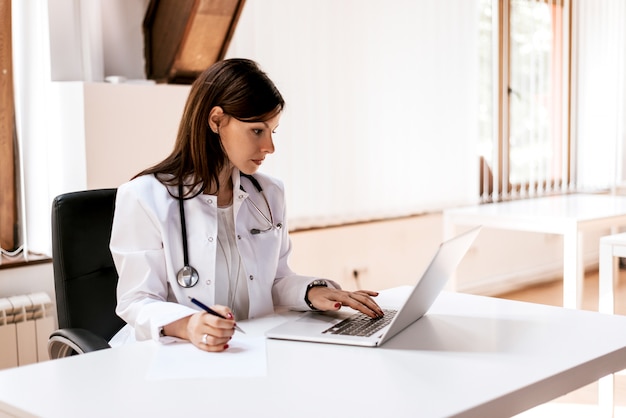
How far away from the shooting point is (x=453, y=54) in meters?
4.57

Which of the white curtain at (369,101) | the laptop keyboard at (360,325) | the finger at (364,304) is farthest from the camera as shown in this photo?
the white curtain at (369,101)

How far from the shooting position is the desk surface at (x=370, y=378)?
3.61ft

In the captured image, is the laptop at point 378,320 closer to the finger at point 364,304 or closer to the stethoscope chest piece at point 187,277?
the finger at point 364,304

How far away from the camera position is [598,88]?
5730 millimetres

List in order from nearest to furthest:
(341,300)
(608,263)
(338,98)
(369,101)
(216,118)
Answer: (341,300), (216,118), (608,263), (338,98), (369,101)

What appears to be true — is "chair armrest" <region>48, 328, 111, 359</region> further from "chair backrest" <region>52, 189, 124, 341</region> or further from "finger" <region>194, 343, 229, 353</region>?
"finger" <region>194, 343, 229, 353</region>

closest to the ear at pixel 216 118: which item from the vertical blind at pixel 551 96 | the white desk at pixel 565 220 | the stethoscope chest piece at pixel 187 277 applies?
the stethoscope chest piece at pixel 187 277

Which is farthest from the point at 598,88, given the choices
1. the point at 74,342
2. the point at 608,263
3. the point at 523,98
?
the point at 74,342

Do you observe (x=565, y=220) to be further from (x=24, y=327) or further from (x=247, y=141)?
(x=24, y=327)

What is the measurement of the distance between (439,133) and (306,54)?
3.62ft

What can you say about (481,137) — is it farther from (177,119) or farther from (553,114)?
(177,119)

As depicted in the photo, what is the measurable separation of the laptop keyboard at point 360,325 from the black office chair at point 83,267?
22.4 inches

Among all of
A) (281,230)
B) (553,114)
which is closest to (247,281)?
(281,230)

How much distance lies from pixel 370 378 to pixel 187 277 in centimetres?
61
